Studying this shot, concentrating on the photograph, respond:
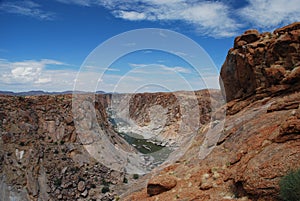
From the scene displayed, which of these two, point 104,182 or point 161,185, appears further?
point 104,182

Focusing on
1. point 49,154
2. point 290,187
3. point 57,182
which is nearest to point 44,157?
point 49,154

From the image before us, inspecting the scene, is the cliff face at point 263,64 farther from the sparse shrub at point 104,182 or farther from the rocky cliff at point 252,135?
the sparse shrub at point 104,182

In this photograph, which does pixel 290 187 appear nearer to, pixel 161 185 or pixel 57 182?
pixel 161 185

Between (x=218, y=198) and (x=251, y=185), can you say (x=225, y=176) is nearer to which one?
(x=218, y=198)

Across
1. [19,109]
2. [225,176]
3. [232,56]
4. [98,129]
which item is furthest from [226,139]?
[19,109]

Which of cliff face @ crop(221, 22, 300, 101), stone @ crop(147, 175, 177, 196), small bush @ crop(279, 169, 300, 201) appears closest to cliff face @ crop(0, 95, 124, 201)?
cliff face @ crop(221, 22, 300, 101)

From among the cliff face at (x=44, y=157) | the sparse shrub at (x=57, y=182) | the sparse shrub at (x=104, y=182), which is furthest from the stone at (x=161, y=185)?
the sparse shrub at (x=57, y=182)
